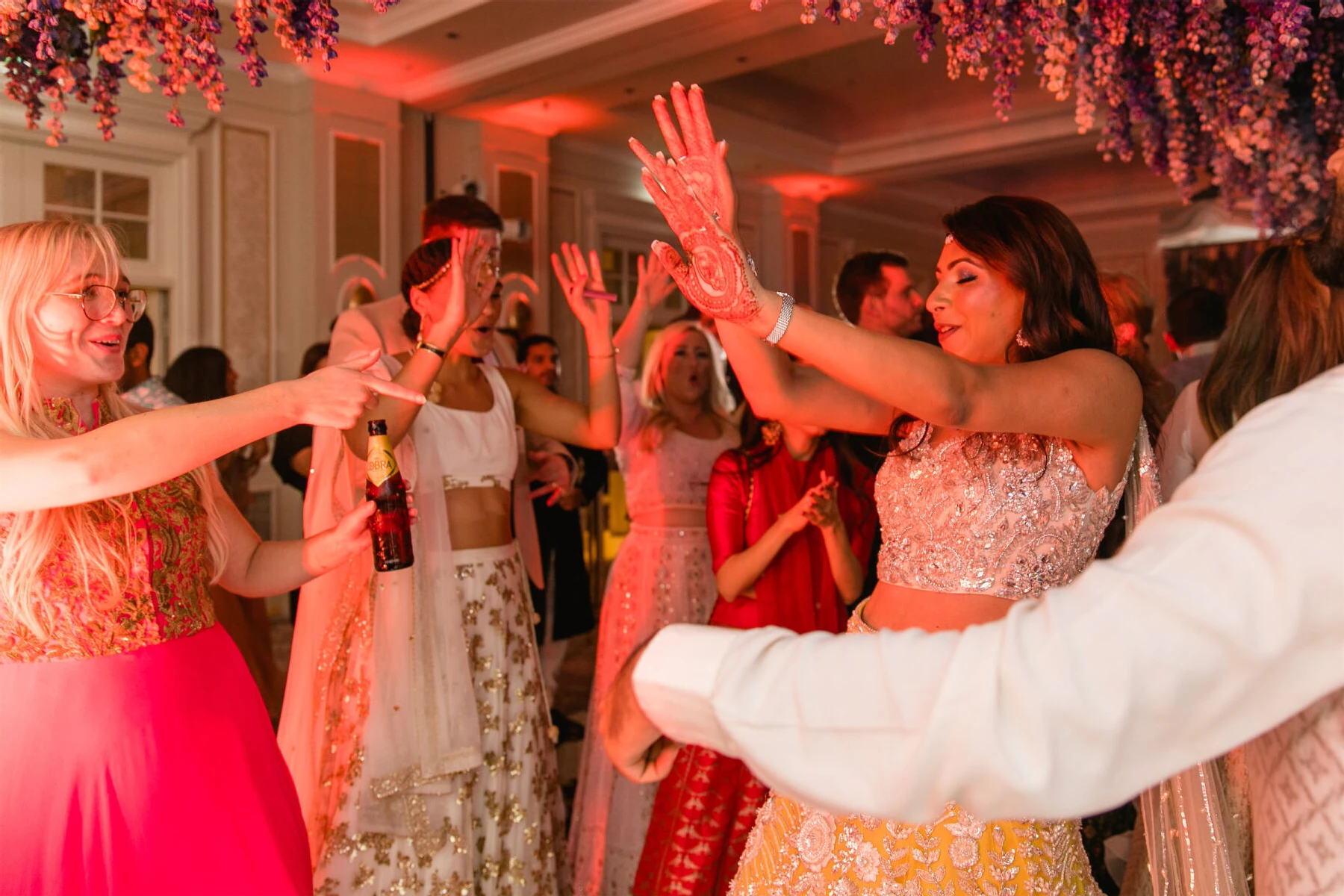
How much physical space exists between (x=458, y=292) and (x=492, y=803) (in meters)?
1.24

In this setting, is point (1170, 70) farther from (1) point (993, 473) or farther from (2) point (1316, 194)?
(1) point (993, 473)

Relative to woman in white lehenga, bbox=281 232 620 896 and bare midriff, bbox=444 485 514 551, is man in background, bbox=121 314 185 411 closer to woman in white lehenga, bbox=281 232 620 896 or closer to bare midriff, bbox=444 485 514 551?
woman in white lehenga, bbox=281 232 620 896

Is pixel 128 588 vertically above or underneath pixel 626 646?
above

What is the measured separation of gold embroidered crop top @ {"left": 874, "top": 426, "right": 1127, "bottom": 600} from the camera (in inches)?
67.2

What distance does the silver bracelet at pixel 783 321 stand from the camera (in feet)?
4.46

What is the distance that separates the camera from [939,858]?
160 centimetres

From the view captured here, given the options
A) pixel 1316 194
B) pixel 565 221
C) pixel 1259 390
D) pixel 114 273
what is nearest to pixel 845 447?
pixel 1259 390

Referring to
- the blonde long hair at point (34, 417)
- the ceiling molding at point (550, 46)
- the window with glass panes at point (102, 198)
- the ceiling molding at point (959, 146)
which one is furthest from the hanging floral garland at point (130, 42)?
the ceiling molding at point (959, 146)

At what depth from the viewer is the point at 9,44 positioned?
1.89 m

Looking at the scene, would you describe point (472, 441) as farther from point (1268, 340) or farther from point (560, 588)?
point (560, 588)

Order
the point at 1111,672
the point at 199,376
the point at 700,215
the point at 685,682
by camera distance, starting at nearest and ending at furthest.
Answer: the point at 1111,672 → the point at 685,682 → the point at 700,215 → the point at 199,376

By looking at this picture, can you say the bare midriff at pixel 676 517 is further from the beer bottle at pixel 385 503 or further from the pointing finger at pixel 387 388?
the pointing finger at pixel 387 388

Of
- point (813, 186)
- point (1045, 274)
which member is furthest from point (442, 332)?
point (813, 186)

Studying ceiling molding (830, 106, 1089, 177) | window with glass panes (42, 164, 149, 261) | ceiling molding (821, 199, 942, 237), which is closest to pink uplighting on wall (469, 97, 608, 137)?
window with glass panes (42, 164, 149, 261)
